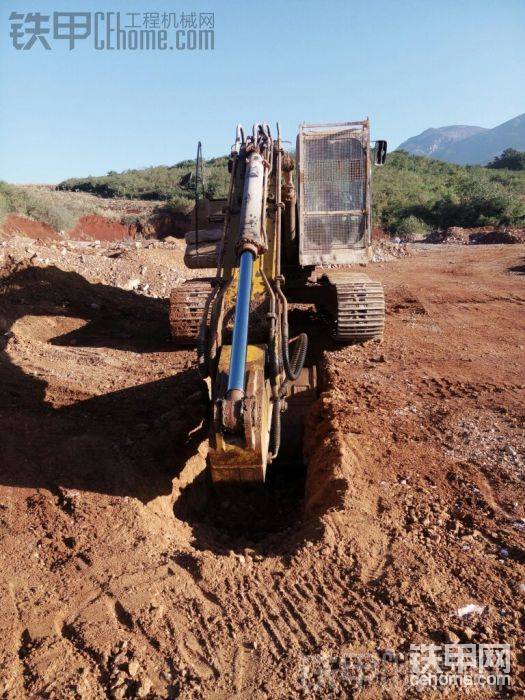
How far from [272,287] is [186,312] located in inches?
162

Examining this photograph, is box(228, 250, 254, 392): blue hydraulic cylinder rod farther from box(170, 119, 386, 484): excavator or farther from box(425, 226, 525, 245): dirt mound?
box(425, 226, 525, 245): dirt mound

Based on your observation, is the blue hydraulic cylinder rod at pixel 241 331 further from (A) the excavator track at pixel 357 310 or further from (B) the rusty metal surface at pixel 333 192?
(A) the excavator track at pixel 357 310

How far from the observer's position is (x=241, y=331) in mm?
4062

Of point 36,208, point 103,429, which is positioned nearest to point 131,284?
point 103,429

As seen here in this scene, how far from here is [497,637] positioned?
11.1 feet

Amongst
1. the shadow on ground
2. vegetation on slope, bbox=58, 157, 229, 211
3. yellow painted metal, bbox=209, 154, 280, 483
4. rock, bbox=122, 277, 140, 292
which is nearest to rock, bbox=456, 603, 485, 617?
yellow painted metal, bbox=209, 154, 280, 483

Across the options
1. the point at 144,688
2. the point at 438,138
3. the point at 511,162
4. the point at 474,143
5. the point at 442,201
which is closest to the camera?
the point at 144,688

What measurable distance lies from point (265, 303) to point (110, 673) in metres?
2.83

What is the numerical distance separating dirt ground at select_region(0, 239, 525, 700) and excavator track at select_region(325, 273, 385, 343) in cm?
41

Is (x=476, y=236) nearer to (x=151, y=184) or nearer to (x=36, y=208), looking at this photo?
(x=36, y=208)

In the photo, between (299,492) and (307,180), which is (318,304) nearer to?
(307,180)

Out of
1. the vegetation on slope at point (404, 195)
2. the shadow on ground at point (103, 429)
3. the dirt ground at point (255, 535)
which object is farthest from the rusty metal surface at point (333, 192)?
the vegetation on slope at point (404, 195)

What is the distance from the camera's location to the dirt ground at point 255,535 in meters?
3.30

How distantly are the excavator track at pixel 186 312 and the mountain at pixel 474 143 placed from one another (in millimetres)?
76635
